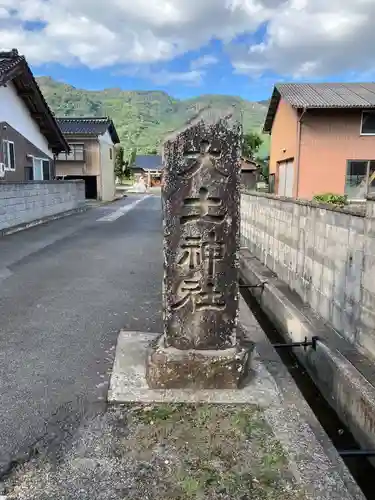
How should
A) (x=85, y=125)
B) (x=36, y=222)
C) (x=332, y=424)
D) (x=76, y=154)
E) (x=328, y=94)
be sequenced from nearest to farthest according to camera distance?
(x=332, y=424) → (x=36, y=222) → (x=328, y=94) → (x=76, y=154) → (x=85, y=125)

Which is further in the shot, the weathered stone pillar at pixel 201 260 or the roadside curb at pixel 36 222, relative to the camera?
the roadside curb at pixel 36 222

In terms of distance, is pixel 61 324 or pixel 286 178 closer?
pixel 61 324

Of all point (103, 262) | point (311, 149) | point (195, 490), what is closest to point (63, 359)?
point (195, 490)

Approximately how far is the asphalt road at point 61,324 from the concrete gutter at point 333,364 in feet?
5.49

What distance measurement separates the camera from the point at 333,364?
369cm

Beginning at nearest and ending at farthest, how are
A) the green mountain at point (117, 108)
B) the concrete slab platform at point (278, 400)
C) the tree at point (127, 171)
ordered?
the concrete slab platform at point (278, 400) < the tree at point (127, 171) < the green mountain at point (117, 108)

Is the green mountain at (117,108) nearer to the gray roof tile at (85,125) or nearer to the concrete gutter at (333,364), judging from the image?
the gray roof tile at (85,125)

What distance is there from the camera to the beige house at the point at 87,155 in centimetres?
2745

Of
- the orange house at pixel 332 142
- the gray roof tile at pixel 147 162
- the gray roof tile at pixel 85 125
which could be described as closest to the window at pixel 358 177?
the orange house at pixel 332 142

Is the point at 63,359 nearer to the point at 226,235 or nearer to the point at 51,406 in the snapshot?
the point at 51,406

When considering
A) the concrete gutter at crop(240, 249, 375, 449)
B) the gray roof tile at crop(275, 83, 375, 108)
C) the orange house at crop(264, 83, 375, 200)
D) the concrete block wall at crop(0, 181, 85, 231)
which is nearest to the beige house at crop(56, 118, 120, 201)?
the concrete block wall at crop(0, 181, 85, 231)

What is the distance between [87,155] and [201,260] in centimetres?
2618

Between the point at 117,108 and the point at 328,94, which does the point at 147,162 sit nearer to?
the point at 328,94

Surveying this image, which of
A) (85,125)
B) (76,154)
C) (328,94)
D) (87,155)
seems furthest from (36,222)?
(85,125)
